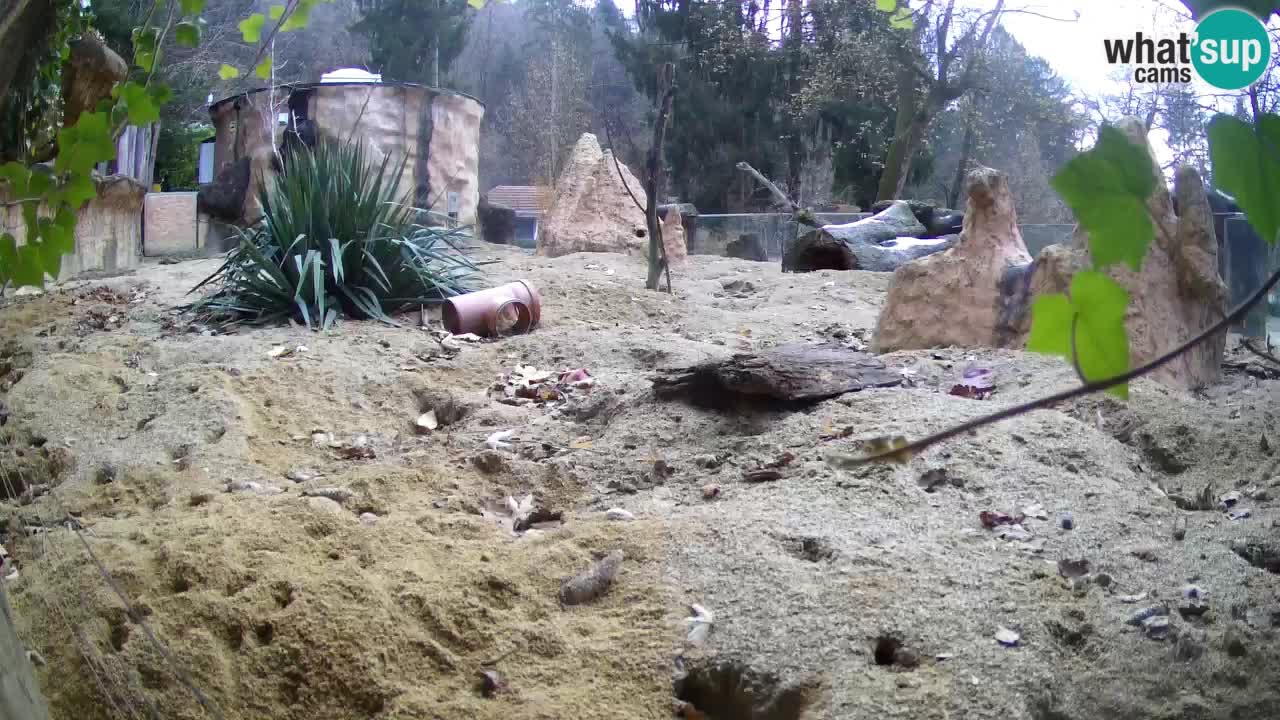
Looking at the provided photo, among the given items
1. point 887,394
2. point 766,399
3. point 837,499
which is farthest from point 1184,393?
point 837,499

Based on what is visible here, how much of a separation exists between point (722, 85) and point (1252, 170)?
40.0 ft

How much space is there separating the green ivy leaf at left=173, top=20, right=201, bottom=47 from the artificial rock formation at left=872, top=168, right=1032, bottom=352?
3.46m

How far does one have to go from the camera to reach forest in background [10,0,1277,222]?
884 centimetres

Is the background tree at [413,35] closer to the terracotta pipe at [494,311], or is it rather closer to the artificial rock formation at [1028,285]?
the terracotta pipe at [494,311]

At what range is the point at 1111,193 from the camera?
646 millimetres

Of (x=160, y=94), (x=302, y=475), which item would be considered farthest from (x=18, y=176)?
(x=302, y=475)

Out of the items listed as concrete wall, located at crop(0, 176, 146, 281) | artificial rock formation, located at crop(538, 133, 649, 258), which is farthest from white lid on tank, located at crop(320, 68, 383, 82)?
concrete wall, located at crop(0, 176, 146, 281)

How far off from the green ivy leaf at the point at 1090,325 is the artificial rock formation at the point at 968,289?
3.95m

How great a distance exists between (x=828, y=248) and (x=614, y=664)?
765 centimetres

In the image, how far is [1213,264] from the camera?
4.16 metres

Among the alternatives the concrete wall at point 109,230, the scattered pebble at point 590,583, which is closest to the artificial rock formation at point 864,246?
the concrete wall at point 109,230

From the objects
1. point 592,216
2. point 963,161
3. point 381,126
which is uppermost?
point 381,126

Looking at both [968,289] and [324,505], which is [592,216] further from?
[324,505]

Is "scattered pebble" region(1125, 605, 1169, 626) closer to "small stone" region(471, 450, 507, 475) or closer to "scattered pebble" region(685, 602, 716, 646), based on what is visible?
"scattered pebble" region(685, 602, 716, 646)
